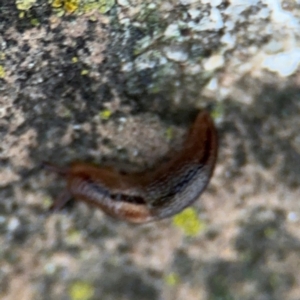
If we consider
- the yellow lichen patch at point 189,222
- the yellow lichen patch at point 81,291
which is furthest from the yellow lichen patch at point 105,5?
the yellow lichen patch at point 81,291

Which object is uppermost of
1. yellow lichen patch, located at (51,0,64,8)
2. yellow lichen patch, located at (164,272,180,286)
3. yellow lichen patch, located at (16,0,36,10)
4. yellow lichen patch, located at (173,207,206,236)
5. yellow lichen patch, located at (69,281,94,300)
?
yellow lichen patch, located at (16,0,36,10)

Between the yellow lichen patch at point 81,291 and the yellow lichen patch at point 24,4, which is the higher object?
the yellow lichen patch at point 24,4

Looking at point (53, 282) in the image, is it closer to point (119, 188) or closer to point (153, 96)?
point (119, 188)

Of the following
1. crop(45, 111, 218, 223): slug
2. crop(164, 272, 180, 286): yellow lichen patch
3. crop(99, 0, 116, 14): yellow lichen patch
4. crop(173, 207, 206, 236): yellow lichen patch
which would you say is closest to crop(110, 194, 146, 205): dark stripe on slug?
crop(45, 111, 218, 223): slug

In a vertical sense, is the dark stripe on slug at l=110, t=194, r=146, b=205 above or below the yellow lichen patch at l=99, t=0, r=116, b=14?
below

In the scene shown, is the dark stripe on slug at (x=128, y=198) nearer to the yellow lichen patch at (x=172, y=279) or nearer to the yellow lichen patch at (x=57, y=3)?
the yellow lichen patch at (x=172, y=279)

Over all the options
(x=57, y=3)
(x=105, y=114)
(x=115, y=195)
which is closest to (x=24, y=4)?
(x=57, y=3)

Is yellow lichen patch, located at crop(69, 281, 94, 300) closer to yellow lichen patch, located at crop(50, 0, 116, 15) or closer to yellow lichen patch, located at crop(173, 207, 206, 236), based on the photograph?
yellow lichen patch, located at crop(173, 207, 206, 236)
